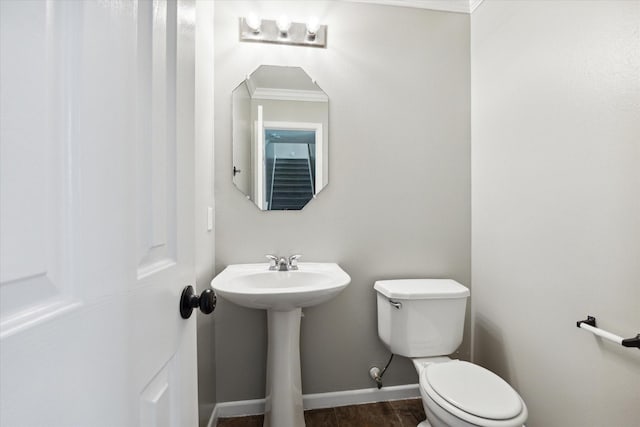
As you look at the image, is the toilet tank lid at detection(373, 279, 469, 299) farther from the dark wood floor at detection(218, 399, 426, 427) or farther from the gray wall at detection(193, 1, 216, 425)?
the gray wall at detection(193, 1, 216, 425)

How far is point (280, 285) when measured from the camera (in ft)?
5.12

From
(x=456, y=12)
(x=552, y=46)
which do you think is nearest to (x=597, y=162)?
(x=552, y=46)

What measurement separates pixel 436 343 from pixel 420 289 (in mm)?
289

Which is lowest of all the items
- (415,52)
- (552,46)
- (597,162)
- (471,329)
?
(471,329)

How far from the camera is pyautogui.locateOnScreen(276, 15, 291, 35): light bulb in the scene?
164cm

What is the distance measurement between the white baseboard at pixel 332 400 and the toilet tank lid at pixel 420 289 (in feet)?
2.15

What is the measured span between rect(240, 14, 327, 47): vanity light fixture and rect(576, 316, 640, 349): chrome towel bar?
5.96 feet

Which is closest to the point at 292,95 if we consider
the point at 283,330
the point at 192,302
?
the point at 283,330

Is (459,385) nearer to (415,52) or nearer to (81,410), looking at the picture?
(81,410)

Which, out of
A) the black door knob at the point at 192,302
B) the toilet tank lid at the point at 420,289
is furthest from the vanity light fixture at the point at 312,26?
the black door knob at the point at 192,302

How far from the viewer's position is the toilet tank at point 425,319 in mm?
1535

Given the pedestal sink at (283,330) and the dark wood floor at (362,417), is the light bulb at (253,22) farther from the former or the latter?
the dark wood floor at (362,417)

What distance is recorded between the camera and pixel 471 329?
185cm

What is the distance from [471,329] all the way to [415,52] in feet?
5.76
